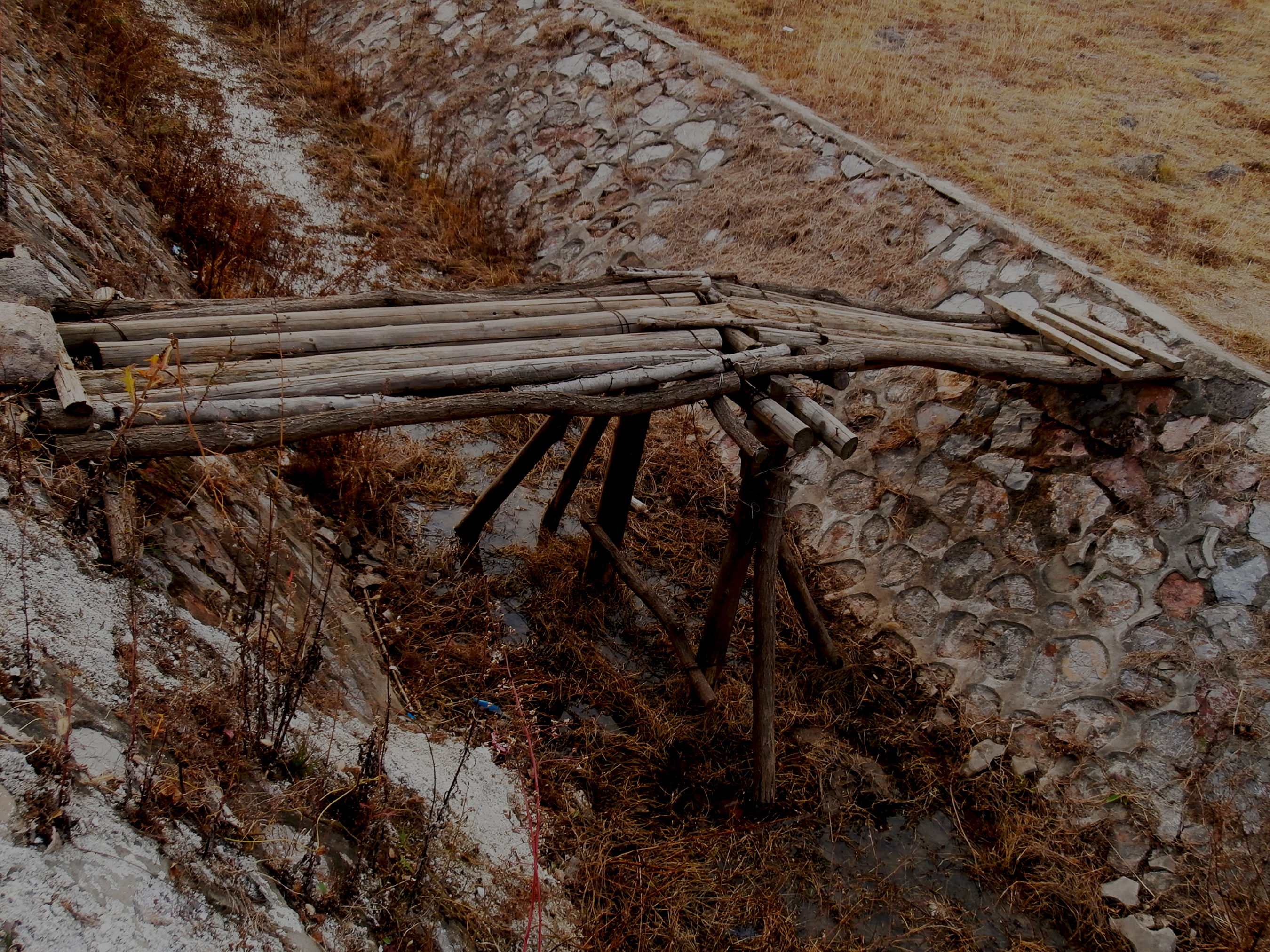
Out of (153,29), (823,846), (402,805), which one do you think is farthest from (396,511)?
(153,29)

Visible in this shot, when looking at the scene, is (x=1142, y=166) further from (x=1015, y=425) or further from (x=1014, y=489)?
(x=1014, y=489)

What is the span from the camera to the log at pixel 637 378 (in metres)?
3.66

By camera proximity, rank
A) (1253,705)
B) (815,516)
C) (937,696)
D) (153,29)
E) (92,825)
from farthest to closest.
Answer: (153,29) < (815,516) < (937,696) < (1253,705) < (92,825)

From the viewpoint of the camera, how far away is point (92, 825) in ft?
6.80

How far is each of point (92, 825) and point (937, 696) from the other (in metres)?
4.28

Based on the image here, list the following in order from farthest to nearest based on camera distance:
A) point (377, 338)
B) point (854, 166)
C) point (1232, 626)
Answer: point (854, 166)
point (1232, 626)
point (377, 338)

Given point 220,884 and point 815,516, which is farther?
point 815,516

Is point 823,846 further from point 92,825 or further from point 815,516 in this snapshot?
point 92,825

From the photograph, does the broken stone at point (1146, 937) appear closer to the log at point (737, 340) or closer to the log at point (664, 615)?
the log at point (664, 615)

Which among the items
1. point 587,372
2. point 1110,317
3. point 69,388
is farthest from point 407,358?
point 1110,317

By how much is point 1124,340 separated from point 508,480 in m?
3.90

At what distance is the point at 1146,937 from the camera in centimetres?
402

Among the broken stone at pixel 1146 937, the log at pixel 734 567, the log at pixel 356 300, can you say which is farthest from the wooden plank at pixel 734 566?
the broken stone at pixel 1146 937

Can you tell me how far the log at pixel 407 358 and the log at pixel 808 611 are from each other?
1340mm
